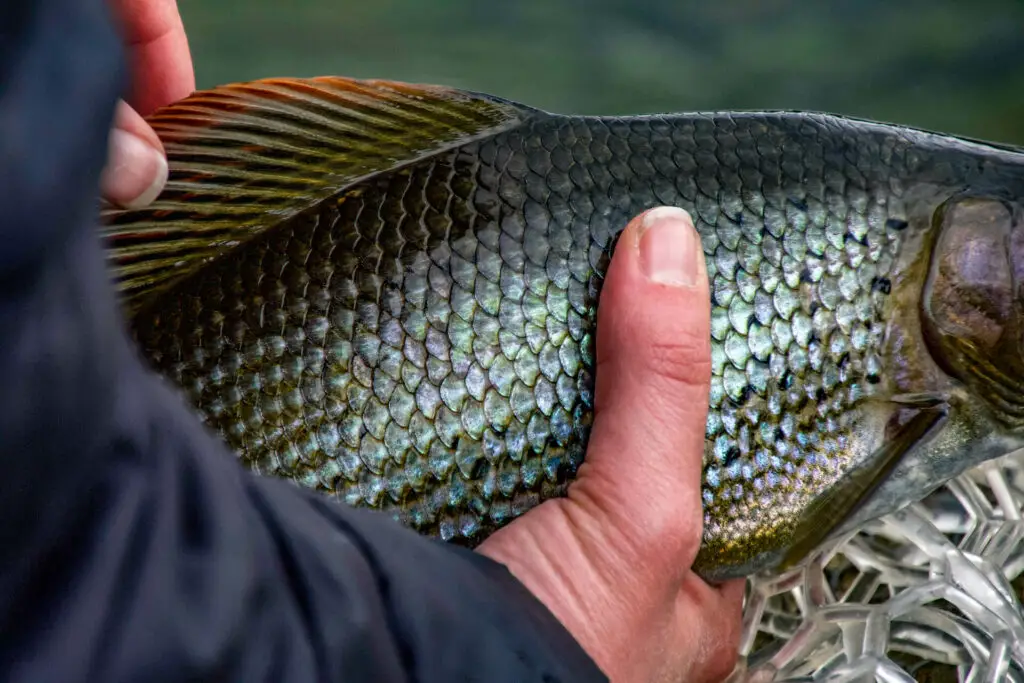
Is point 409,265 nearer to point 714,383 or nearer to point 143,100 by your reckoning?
point 714,383

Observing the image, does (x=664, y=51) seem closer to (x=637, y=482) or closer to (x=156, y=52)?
(x=156, y=52)

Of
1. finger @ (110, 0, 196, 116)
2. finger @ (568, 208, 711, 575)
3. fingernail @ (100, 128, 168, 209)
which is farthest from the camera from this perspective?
finger @ (110, 0, 196, 116)

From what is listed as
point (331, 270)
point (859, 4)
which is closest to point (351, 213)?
point (331, 270)

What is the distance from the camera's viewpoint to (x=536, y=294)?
3.74 feet

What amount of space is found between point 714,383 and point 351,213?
0.44m

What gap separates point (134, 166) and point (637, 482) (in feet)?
1.82

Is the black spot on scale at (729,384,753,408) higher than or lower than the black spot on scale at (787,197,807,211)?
lower

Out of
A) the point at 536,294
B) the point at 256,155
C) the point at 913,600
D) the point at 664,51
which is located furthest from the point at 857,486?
the point at 664,51

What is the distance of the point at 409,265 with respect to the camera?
1.14 m

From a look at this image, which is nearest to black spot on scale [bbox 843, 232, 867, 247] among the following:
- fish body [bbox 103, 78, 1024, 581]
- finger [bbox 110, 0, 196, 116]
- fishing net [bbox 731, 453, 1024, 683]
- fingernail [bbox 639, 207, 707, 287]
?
fish body [bbox 103, 78, 1024, 581]

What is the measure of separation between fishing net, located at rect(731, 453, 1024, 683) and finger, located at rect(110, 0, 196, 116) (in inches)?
42.0

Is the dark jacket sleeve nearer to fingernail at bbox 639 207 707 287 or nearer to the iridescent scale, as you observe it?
the iridescent scale

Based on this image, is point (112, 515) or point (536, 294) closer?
point (112, 515)

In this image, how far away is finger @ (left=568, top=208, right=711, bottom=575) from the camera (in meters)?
1.06
